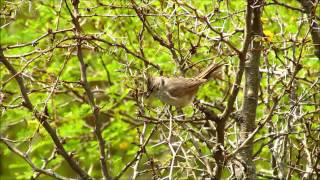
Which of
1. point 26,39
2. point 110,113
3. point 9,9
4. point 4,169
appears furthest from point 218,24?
point 4,169

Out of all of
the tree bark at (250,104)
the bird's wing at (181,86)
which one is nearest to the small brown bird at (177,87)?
the bird's wing at (181,86)

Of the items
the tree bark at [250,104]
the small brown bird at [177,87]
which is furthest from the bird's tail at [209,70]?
the tree bark at [250,104]

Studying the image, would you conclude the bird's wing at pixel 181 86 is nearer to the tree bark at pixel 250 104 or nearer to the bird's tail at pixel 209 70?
the bird's tail at pixel 209 70

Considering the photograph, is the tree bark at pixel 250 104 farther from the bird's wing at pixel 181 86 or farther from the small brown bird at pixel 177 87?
the bird's wing at pixel 181 86

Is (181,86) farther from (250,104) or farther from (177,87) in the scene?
(250,104)

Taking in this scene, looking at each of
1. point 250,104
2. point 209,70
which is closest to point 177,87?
point 209,70

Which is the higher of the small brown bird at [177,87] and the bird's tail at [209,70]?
the bird's tail at [209,70]

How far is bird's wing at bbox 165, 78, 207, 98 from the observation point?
15.2 feet

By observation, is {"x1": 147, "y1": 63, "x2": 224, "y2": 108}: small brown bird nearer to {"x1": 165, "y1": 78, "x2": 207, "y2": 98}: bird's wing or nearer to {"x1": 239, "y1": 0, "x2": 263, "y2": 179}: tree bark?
{"x1": 165, "y1": 78, "x2": 207, "y2": 98}: bird's wing

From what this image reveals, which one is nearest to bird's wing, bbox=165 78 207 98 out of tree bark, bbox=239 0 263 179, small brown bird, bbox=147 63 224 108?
small brown bird, bbox=147 63 224 108

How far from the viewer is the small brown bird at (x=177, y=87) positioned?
466 centimetres

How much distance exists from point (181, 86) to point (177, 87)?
0.12ft

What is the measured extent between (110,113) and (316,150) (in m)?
3.06

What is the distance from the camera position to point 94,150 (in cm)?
722
